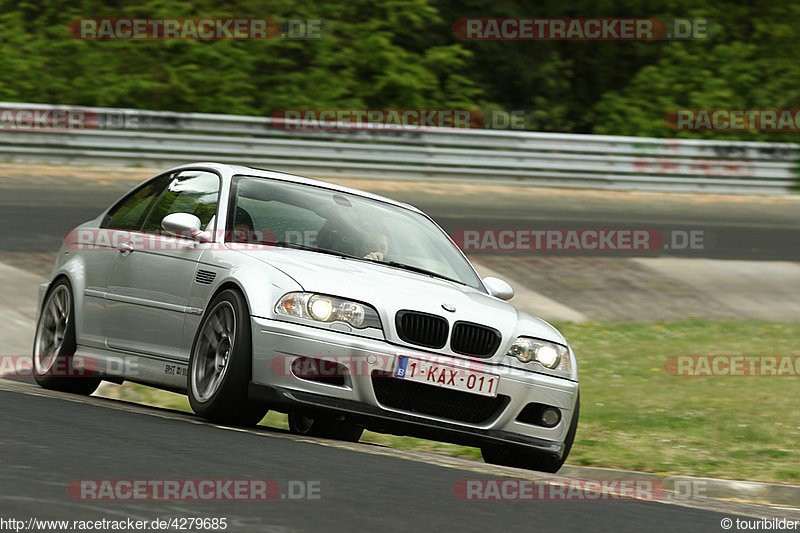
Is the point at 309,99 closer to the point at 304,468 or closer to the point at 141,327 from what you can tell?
the point at 141,327

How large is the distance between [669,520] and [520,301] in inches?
361

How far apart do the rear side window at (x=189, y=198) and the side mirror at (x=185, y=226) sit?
0.71 feet

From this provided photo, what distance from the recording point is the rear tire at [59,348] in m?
8.08

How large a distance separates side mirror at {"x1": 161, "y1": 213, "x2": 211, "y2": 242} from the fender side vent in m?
0.26

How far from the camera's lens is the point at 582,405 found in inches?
379

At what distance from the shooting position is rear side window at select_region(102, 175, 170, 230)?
815cm
